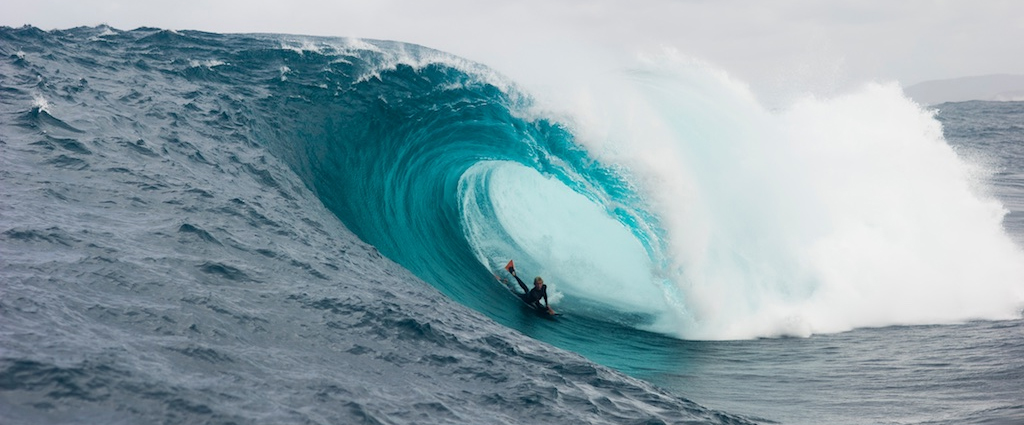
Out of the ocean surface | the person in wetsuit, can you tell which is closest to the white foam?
the ocean surface

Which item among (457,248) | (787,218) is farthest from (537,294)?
(787,218)

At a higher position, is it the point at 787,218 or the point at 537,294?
the point at 787,218

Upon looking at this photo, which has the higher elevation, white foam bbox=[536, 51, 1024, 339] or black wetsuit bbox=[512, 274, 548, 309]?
white foam bbox=[536, 51, 1024, 339]

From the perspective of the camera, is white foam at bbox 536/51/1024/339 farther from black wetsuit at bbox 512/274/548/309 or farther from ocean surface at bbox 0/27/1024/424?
black wetsuit at bbox 512/274/548/309

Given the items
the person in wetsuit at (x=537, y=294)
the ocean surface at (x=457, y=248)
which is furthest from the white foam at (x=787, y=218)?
the person in wetsuit at (x=537, y=294)

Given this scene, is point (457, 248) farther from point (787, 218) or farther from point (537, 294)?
point (787, 218)

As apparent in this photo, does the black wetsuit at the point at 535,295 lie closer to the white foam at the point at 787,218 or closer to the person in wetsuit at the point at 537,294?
the person in wetsuit at the point at 537,294

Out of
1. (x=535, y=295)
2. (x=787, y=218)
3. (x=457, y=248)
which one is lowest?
(x=535, y=295)

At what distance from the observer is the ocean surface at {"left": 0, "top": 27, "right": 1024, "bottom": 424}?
5.62 meters

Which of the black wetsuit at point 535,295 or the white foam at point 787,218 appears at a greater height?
the white foam at point 787,218

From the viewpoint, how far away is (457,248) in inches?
590

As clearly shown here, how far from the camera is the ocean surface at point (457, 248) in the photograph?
18.4 feet

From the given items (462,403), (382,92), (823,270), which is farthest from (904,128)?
(462,403)

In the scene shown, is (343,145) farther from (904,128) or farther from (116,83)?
(904,128)
